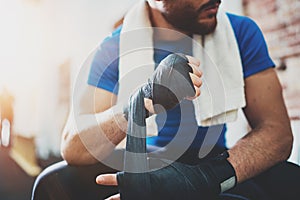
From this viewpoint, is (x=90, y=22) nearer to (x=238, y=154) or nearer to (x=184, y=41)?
(x=184, y=41)

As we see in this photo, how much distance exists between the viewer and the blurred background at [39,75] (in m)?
1.15

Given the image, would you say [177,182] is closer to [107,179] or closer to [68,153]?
[107,179]

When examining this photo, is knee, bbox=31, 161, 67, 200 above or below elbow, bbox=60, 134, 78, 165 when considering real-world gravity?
below

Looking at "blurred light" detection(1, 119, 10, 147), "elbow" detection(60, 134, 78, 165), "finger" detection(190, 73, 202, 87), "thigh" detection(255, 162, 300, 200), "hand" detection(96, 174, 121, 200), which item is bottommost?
"thigh" detection(255, 162, 300, 200)

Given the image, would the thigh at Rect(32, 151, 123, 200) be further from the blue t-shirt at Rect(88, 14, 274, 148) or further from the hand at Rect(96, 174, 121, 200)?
the blue t-shirt at Rect(88, 14, 274, 148)

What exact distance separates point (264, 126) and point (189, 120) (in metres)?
0.18

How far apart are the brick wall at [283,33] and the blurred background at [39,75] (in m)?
0.08

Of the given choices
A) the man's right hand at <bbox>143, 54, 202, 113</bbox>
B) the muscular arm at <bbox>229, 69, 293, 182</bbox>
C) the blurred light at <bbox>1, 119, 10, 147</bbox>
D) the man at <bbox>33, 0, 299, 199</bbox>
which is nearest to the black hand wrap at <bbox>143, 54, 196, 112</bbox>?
the man's right hand at <bbox>143, 54, 202, 113</bbox>

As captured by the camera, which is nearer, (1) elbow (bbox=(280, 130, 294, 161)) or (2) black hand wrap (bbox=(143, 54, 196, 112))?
(2) black hand wrap (bbox=(143, 54, 196, 112))

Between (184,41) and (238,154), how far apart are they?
302 mm

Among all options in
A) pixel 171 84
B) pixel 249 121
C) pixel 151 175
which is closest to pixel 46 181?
pixel 151 175

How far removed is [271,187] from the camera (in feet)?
3.76

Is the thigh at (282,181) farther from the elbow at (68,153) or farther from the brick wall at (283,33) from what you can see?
the elbow at (68,153)

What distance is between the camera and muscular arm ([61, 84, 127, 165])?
1113 mm
